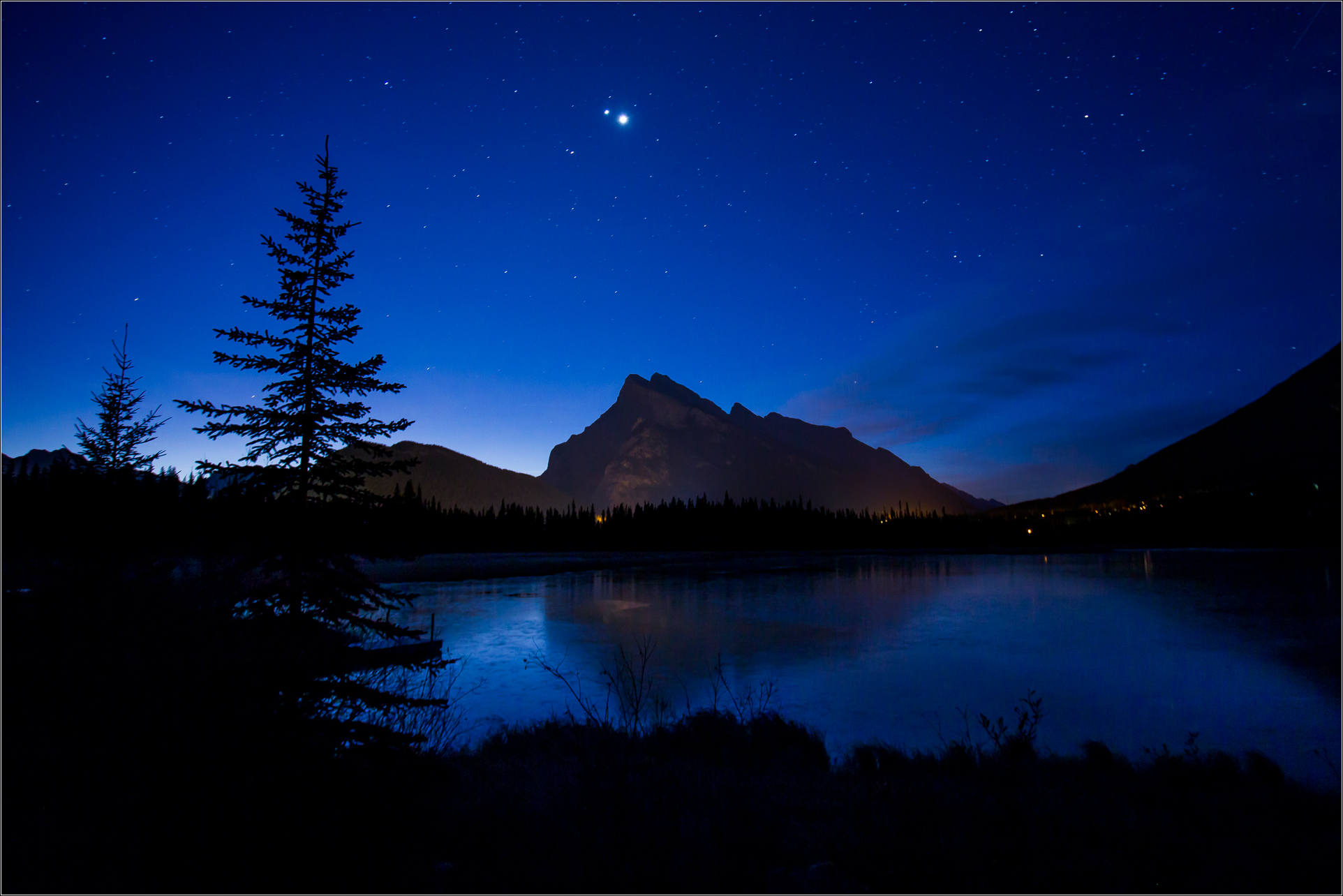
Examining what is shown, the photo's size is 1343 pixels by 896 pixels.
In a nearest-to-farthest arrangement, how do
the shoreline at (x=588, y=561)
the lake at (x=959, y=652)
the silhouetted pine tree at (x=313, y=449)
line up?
the silhouetted pine tree at (x=313, y=449), the lake at (x=959, y=652), the shoreline at (x=588, y=561)

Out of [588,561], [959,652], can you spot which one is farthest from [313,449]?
[588,561]

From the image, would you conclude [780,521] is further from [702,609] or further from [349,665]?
[349,665]

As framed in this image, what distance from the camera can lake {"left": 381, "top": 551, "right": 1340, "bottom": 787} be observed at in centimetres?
1573

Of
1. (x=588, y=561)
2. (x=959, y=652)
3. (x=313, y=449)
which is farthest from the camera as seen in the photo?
(x=588, y=561)

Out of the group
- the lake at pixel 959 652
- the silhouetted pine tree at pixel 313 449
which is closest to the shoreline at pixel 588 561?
the lake at pixel 959 652

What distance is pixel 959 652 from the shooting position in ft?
83.7

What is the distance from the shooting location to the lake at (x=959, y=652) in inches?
619

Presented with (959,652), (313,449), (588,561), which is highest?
(313,449)

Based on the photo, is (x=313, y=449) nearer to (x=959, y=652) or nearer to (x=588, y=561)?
(x=959, y=652)

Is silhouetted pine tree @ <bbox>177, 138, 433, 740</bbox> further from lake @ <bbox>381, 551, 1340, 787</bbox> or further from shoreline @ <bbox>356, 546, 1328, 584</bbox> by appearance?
shoreline @ <bbox>356, 546, 1328, 584</bbox>

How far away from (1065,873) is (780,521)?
18889 centimetres

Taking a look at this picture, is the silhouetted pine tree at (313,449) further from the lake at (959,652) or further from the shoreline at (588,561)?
the shoreline at (588,561)

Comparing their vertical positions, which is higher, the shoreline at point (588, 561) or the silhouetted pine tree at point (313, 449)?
the silhouetted pine tree at point (313, 449)

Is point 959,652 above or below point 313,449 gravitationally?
below
